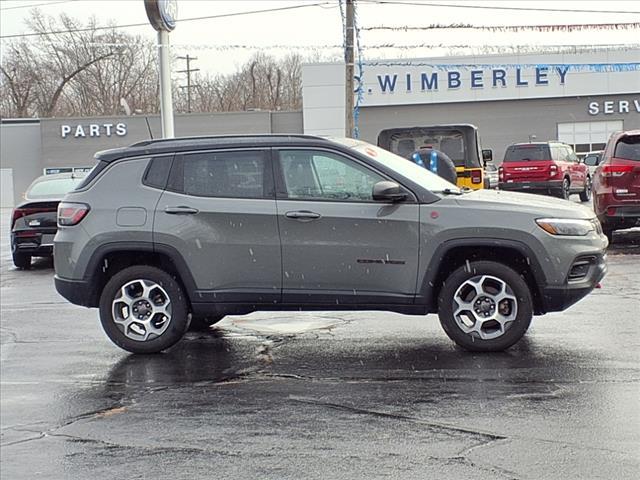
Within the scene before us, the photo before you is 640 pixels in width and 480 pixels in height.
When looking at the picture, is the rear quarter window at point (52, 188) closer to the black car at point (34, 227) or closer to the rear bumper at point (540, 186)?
the black car at point (34, 227)

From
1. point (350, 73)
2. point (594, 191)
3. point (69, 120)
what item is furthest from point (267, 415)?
point (69, 120)

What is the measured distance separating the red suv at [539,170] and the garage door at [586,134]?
56.5 feet

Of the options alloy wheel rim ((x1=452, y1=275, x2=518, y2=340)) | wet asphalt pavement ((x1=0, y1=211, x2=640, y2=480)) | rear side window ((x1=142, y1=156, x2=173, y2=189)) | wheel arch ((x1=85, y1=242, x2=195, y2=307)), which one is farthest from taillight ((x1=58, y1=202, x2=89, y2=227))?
alloy wheel rim ((x1=452, y1=275, x2=518, y2=340))

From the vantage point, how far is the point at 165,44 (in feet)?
59.7

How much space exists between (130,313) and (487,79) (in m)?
39.0

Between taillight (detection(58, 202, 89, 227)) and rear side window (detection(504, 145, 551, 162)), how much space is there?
67.0ft

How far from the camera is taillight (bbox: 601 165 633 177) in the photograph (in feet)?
45.8

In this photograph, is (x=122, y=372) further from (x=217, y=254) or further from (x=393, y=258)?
(x=393, y=258)

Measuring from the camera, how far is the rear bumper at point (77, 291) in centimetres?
802

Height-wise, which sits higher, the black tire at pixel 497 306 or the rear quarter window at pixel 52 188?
the rear quarter window at pixel 52 188

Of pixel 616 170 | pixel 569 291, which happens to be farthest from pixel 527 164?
pixel 569 291

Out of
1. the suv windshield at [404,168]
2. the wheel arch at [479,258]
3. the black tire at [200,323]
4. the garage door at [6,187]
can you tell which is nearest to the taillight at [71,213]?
the black tire at [200,323]

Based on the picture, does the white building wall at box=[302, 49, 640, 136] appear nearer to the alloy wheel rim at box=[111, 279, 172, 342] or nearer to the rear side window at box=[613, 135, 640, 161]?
the rear side window at box=[613, 135, 640, 161]

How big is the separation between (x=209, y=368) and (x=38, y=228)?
8980mm
